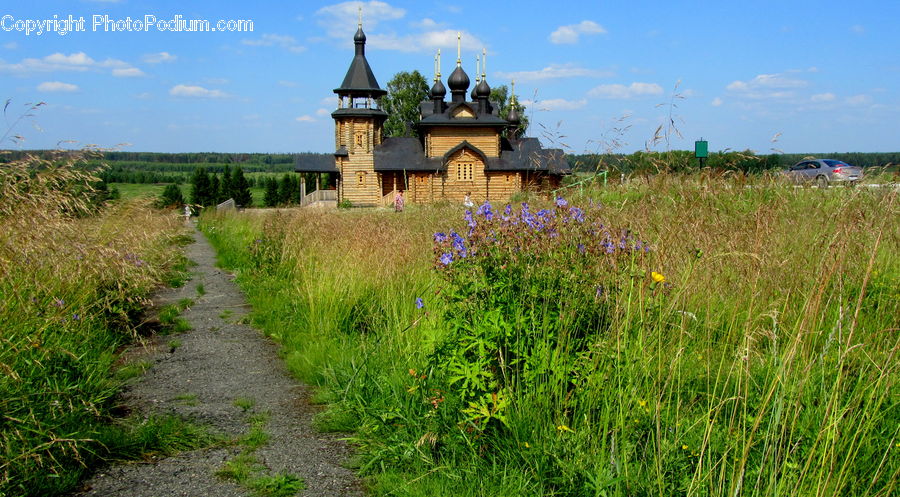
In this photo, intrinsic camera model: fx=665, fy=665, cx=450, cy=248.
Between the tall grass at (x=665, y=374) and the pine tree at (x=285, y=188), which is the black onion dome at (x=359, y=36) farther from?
the tall grass at (x=665, y=374)

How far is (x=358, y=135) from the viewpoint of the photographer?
40.2 metres

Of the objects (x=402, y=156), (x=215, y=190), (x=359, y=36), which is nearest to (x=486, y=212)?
Answer: (x=402, y=156)

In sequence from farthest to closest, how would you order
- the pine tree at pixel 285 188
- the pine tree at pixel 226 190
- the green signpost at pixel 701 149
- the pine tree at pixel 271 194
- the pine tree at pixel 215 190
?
the pine tree at pixel 285 188, the pine tree at pixel 271 194, the pine tree at pixel 215 190, the pine tree at pixel 226 190, the green signpost at pixel 701 149

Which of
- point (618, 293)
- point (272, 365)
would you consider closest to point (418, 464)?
point (618, 293)

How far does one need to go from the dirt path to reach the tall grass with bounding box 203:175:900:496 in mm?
212

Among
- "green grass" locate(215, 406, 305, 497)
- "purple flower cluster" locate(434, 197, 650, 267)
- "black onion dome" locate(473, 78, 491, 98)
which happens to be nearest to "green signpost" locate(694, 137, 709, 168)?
"purple flower cluster" locate(434, 197, 650, 267)

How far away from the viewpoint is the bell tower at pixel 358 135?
131 feet

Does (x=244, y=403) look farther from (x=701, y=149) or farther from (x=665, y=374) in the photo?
(x=701, y=149)

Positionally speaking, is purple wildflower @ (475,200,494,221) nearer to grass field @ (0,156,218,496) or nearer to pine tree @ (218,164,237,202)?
grass field @ (0,156,218,496)

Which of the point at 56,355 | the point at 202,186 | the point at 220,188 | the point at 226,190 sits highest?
the point at 202,186

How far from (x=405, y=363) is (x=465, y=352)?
42.4 inches

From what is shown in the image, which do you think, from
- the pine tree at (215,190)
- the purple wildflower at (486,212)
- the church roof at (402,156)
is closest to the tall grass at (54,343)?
the purple wildflower at (486,212)

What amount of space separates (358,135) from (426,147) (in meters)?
4.22

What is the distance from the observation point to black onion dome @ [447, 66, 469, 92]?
39.9 meters
